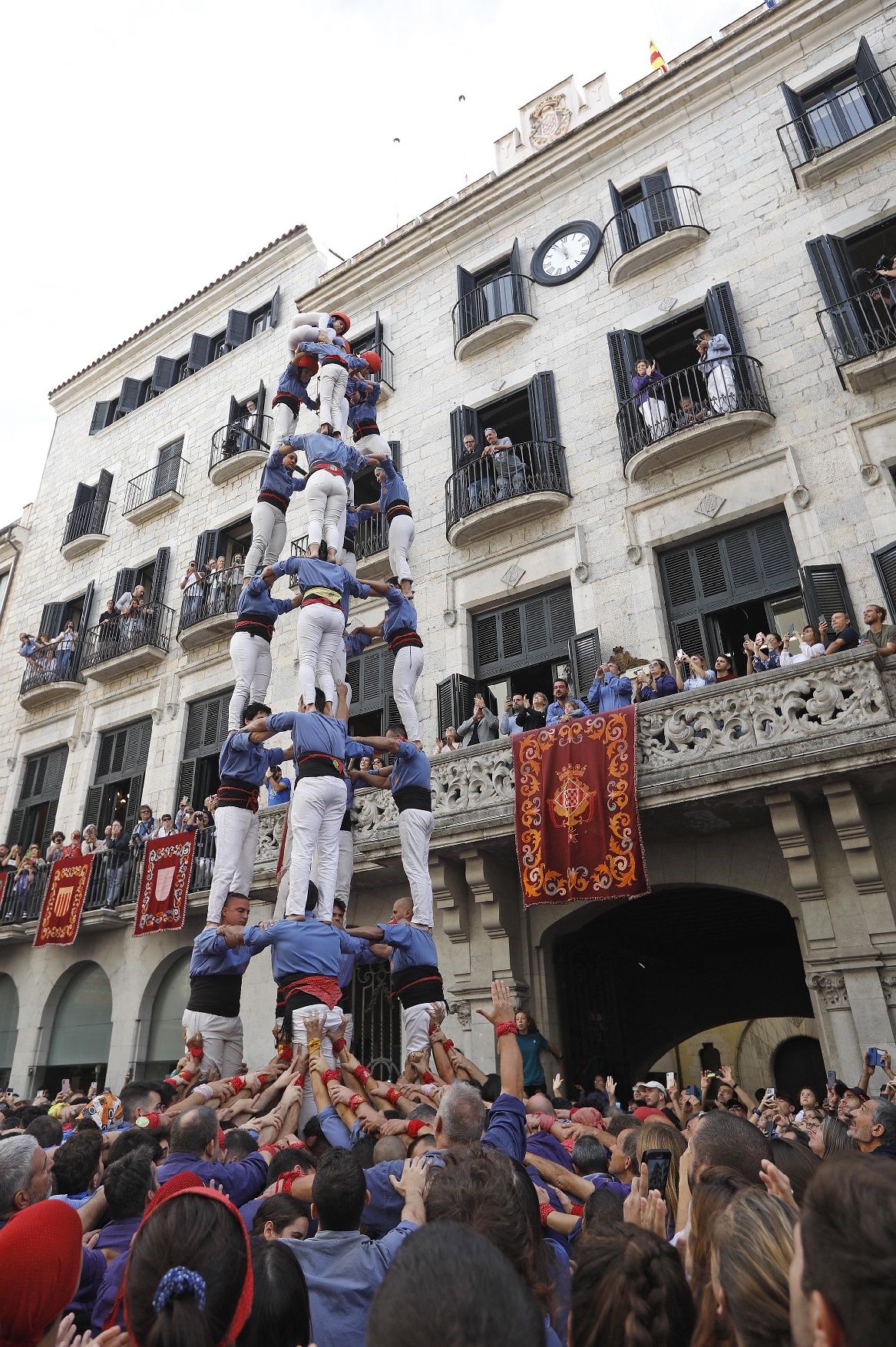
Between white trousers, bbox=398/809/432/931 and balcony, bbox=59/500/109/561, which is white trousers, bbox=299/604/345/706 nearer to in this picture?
white trousers, bbox=398/809/432/931

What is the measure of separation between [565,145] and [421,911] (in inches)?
593

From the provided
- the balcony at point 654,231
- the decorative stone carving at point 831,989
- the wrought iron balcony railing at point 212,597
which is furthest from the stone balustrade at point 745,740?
the balcony at point 654,231

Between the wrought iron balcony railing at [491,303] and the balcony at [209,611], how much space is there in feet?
21.1

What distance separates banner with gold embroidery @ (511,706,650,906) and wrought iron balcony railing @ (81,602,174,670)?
10.6m

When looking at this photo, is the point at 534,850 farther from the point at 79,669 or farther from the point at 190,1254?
the point at 79,669

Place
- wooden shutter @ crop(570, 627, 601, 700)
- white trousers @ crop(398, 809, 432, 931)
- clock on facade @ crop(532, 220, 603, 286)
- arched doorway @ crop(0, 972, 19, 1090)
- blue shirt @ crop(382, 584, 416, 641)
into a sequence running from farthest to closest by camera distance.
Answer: arched doorway @ crop(0, 972, 19, 1090)
clock on facade @ crop(532, 220, 603, 286)
wooden shutter @ crop(570, 627, 601, 700)
blue shirt @ crop(382, 584, 416, 641)
white trousers @ crop(398, 809, 432, 931)

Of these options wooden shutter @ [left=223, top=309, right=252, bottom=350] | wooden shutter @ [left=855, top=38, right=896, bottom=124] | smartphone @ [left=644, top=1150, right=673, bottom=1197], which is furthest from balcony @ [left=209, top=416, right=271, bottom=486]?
smartphone @ [left=644, top=1150, right=673, bottom=1197]

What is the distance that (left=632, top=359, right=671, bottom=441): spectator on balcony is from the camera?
1341cm

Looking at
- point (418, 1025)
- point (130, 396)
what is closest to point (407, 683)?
point (418, 1025)

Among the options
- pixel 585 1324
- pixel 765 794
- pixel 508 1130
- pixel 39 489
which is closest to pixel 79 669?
pixel 39 489

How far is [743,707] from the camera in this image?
32.8ft

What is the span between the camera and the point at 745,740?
32.3 ft

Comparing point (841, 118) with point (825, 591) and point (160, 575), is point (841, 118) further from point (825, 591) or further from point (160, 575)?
point (160, 575)

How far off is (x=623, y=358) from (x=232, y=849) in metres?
10.1
